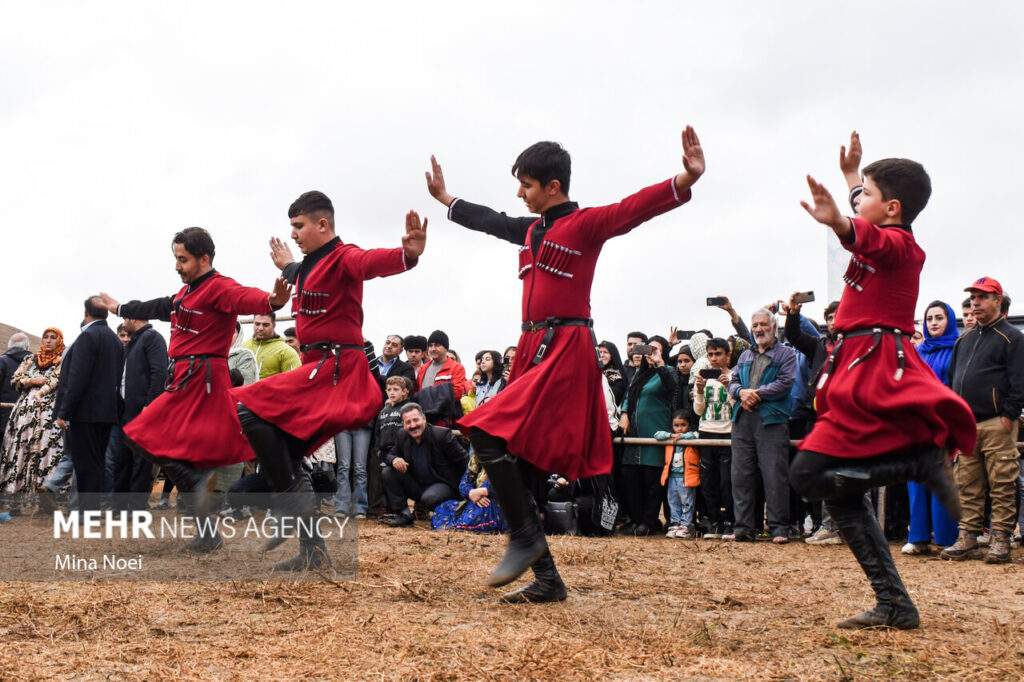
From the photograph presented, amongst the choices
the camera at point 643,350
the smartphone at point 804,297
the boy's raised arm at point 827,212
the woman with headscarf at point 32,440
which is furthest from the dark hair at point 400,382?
the boy's raised arm at point 827,212

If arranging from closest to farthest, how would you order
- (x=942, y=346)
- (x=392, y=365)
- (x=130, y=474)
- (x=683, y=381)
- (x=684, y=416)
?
(x=942, y=346) → (x=684, y=416) → (x=130, y=474) → (x=683, y=381) → (x=392, y=365)

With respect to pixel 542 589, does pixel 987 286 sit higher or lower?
higher

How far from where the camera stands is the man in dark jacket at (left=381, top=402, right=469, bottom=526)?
10047 mm

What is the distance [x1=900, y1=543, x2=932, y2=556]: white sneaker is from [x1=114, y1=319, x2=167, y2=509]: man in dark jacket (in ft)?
23.0

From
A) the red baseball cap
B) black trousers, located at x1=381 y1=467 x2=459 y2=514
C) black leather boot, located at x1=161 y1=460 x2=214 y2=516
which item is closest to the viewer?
black leather boot, located at x1=161 y1=460 x2=214 y2=516

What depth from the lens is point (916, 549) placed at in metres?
8.16

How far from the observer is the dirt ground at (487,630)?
135 inches

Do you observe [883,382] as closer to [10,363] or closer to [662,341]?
[662,341]

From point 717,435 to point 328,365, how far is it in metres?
5.39

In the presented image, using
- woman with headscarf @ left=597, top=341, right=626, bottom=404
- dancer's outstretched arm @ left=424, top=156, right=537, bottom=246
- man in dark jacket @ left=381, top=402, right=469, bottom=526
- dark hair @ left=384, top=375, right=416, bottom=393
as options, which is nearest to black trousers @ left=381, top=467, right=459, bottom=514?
man in dark jacket @ left=381, top=402, right=469, bottom=526

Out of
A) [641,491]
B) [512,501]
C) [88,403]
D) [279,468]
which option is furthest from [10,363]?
[512,501]

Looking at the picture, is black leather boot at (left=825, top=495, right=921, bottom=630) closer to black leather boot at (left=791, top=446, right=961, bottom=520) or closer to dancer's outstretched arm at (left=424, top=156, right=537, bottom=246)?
black leather boot at (left=791, top=446, right=961, bottom=520)

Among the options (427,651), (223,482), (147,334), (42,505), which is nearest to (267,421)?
(427,651)

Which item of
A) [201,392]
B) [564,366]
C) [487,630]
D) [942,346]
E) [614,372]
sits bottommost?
[487,630]
